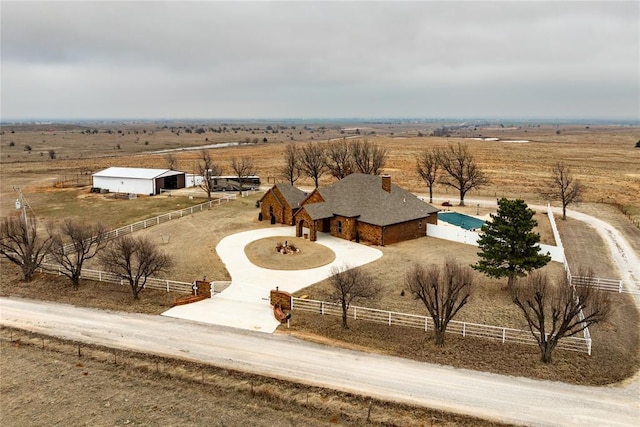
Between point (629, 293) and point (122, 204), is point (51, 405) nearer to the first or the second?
point (629, 293)

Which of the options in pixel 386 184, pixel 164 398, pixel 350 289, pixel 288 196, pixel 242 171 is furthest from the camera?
pixel 242 171

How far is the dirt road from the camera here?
1616 cm

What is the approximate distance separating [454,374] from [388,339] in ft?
12.8

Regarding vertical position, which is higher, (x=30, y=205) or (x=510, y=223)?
(x=510, y=223)

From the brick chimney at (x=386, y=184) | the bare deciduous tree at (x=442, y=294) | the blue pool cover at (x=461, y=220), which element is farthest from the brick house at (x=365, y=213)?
the bare deciduous tree at (x=442, y=294)

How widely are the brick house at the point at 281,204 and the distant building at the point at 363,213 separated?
0.35 feet

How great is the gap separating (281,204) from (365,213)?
972cm

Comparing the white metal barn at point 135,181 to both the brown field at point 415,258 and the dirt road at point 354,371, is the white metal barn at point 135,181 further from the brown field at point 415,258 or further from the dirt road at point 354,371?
the dirt road at point 354,371

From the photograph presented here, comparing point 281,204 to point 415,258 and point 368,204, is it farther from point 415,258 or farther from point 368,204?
point 415,258

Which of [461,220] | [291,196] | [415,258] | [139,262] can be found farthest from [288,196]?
[139,262]

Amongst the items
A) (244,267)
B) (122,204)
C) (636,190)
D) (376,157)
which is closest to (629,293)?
(244,267)

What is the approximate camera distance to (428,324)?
23.0 m

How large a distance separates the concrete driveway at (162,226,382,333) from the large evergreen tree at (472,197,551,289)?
997 cm

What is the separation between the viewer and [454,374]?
18.5 metres
